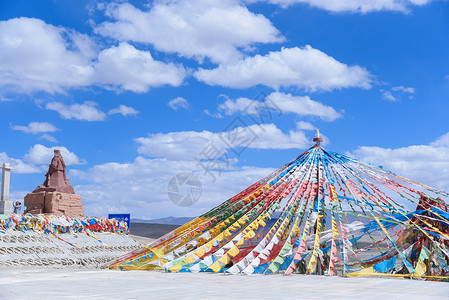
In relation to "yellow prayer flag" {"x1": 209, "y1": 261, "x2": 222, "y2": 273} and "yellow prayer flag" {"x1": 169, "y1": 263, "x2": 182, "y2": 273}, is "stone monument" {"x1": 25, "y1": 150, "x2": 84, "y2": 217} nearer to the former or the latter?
"yellow prayer flag" {"x1": 169, "y1": 263, "x2": 182, "y2": 273}

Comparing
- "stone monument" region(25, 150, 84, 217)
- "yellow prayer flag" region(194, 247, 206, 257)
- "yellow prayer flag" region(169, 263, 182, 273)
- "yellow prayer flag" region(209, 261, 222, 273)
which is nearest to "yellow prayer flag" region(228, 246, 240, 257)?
"yellow prayer flag" region(209, 261, 222, 273)

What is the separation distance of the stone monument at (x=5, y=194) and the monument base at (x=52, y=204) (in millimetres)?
5088

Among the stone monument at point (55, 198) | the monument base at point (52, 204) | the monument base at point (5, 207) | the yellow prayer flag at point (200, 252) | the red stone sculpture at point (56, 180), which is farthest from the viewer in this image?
the monument base at point (5, 207)

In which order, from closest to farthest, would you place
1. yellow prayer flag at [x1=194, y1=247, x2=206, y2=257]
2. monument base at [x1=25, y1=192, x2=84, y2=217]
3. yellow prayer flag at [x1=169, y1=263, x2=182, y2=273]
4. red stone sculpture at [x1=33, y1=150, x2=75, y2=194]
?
yellow prayer flag at [x1=169, y1=263, x2=182, y2=273], yellow prayer flag at [x1=194, y1=247, x2=206, y2=257], monument base at [x1=25, y1=192, x2=84, y2=217], red stone sculpture at [x1=33, y1=150, x2=75, y2=194]

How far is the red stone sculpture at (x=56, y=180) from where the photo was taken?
23.7m

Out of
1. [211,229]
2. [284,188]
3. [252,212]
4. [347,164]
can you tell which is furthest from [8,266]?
[347,164]

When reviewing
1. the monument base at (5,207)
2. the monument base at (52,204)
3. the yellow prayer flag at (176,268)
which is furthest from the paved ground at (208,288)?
the monument base at (5,207)

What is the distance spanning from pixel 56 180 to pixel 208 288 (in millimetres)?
18752

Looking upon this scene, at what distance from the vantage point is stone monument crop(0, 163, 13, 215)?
1067 inches

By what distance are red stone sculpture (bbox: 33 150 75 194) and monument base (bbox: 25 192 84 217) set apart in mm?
885

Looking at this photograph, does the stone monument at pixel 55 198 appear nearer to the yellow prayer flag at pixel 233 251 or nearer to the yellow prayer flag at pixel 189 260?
the yellow prayer flag at pixel 189 260

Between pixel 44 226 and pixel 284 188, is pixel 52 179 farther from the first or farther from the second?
pixel 284 188

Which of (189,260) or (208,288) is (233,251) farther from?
(208,288)

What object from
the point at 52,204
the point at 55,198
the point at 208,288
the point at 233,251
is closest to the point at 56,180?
the point at 55,198
